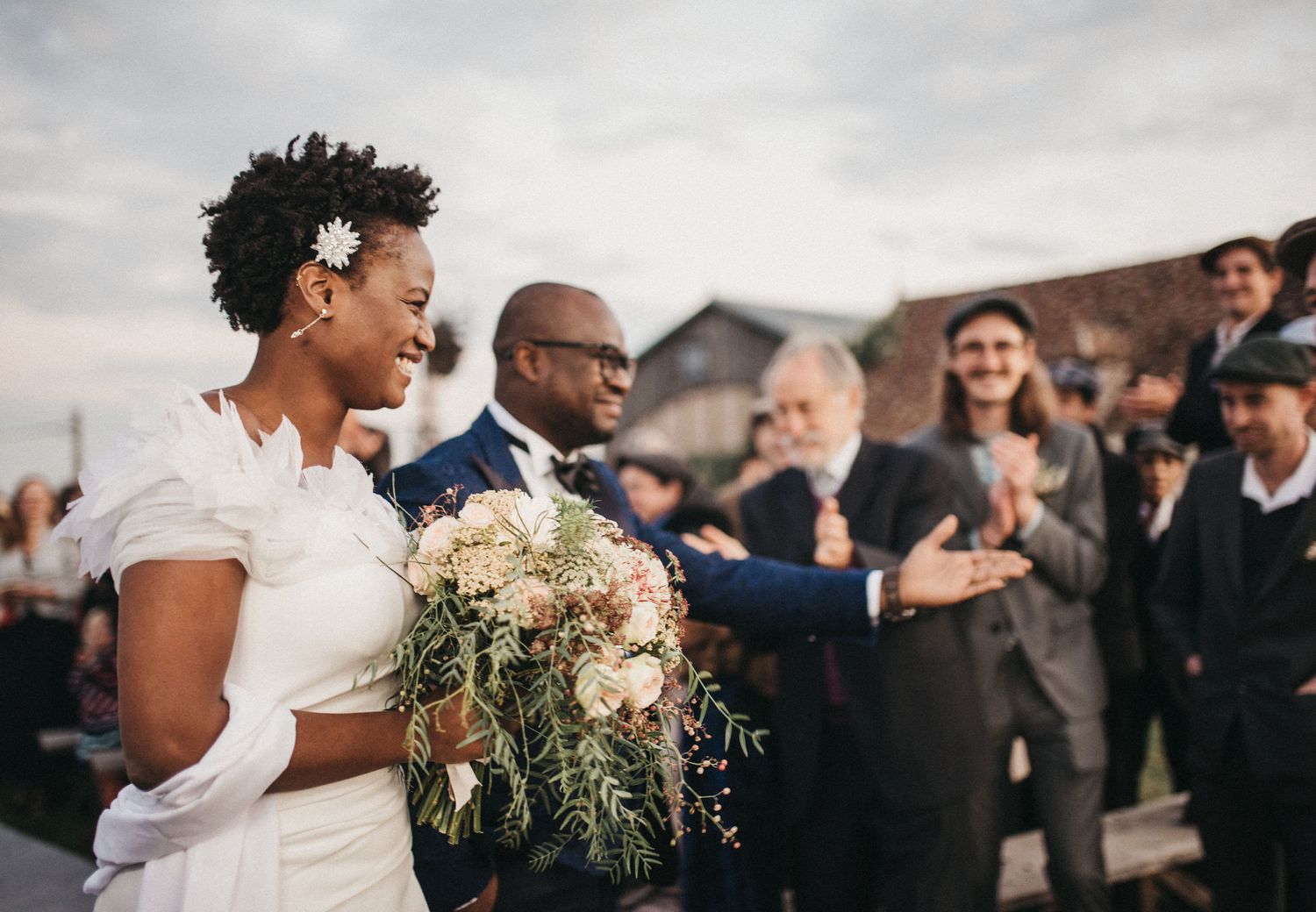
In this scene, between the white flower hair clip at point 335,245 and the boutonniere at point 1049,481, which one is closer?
the white flower hair clip at point 335,245

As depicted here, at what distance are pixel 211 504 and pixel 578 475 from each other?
60.4 inches

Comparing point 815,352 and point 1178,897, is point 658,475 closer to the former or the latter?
point 815,352

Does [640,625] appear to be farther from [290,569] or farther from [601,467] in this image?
[601,467]

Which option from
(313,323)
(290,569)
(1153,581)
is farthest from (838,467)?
(1153,581)

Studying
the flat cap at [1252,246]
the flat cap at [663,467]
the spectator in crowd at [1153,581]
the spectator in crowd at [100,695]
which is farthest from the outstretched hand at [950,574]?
the spectator in crowd at [100,695]

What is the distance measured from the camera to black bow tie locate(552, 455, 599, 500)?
3.06 metres

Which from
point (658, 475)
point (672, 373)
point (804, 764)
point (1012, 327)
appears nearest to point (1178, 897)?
point (804, 764)

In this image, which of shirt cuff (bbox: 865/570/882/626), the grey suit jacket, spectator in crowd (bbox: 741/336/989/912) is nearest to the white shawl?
shirt cuff (bbox: 865/570/882/626)

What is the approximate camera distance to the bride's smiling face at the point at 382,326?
204 cm

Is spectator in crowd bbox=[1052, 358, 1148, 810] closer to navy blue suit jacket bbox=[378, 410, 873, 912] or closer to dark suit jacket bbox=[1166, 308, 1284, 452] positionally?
dark suit jacket bbox=[1166, 308, 1284, 452]

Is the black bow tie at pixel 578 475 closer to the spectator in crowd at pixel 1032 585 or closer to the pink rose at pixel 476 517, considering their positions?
the pink rose at pixel 476 517

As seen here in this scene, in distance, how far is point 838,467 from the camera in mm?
4133

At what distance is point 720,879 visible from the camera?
11.8 feet

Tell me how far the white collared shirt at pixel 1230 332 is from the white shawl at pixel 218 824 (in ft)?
16.3
